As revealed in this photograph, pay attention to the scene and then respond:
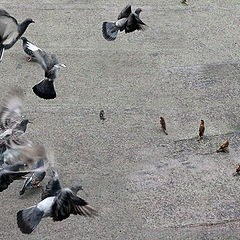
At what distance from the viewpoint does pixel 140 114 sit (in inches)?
425

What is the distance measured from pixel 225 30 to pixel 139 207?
754cm

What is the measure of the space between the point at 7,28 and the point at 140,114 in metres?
3.15

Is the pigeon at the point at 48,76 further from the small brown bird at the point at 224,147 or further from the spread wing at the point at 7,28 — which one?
the small brown bird at the point at 224,147

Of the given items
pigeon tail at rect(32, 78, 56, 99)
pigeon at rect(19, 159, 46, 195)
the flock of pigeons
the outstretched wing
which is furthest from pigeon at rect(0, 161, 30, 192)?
pigeon tail at rect(32, 78, 56, 99)

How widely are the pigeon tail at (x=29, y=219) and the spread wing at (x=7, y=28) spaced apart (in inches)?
157

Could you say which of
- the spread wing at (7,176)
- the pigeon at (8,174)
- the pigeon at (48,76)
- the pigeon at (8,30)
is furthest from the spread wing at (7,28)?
the spread wing at (7,176)

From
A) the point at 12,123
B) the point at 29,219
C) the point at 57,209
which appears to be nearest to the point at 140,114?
the point at 12,123

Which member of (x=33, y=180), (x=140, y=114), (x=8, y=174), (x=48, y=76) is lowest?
(x=140, y=114)

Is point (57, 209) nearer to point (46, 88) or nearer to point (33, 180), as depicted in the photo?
point (33, 180)

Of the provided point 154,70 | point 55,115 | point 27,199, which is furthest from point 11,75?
point 27,199

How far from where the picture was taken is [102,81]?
39.0ft

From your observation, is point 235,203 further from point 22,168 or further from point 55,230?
point 22,168

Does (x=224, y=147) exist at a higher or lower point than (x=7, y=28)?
lower

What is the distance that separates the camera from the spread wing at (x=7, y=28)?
953 cm
